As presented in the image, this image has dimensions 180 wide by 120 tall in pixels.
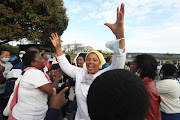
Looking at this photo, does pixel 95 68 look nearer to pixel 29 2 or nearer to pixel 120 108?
pixel 120 108

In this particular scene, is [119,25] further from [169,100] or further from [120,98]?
[169,100]

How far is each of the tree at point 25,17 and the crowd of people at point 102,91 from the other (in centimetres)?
799

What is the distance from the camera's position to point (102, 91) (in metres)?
0.58

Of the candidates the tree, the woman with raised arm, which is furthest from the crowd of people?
the tree

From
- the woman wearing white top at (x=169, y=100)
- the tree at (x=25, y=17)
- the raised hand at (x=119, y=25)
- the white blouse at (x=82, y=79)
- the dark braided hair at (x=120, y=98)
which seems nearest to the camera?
the dark braided hair at (x=120, y=98)

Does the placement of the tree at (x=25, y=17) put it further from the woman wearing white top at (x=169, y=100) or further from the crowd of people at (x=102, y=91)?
the woman wearing white top at (x=169, y=100)

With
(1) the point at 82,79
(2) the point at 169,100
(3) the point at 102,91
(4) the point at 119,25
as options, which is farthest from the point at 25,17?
(3) the point at 102,91

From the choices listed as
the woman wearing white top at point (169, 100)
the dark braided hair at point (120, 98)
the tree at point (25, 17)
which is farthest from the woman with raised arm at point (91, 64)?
the tree at point (25, 17)

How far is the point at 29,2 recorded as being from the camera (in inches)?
368

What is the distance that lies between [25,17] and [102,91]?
36.2ft

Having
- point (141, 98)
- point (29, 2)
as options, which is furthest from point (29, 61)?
point (29, 2)

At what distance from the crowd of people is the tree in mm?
7987

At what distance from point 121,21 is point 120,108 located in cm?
101

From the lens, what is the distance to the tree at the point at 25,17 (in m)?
8.80
